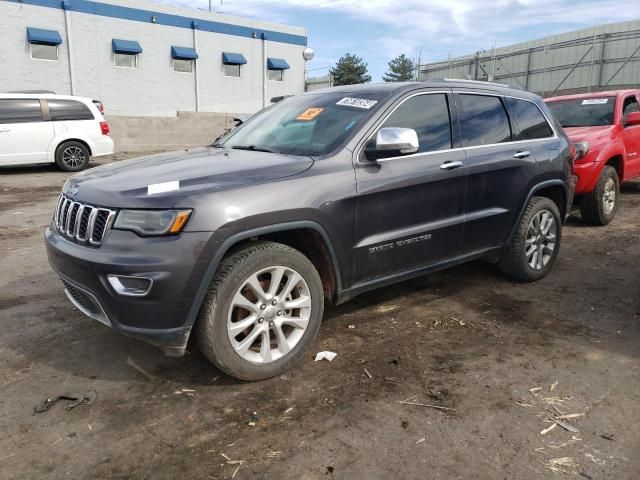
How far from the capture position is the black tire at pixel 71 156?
12406 mm

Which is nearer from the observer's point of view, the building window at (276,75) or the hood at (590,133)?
the hood at (590,133)

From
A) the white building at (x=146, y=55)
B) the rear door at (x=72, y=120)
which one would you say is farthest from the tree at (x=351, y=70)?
the rear door at (x=72, y=120)

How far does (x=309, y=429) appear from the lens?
8.39ft

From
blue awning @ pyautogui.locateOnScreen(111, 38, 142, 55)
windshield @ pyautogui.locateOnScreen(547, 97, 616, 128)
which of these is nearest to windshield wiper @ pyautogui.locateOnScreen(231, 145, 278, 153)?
windshield @ pyautogui.locateOnScreen(547, 97, 616, 128)

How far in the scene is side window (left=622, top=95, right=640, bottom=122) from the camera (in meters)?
7.55

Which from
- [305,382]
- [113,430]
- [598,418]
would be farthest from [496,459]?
[113,430]

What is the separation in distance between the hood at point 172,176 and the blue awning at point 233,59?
24.8 meters

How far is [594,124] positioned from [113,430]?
24.1ft

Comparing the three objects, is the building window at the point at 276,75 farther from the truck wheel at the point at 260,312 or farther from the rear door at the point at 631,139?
the truck wheel at the point at 260,312

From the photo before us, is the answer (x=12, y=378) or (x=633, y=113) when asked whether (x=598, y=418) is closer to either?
(x=12, y=378)

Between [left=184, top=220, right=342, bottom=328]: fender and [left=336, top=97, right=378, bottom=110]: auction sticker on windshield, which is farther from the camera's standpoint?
[left=336, top=97, right=378, bottom=110]: auction sticker on windshield

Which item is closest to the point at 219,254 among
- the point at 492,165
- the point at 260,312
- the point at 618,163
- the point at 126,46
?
the point at 260,312

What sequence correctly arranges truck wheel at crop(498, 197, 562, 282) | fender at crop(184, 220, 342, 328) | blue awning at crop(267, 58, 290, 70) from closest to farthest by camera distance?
fender at crop(184, 220, 342, 328), truck wheel at crop(498, 197, 562, 282), blue awning at crop(267, 58, 290, 70)

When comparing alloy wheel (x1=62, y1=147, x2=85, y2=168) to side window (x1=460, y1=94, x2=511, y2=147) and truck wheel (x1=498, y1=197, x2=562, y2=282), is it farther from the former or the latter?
truck wheel (x1=498, y1=197, x2=562, y2=282)
